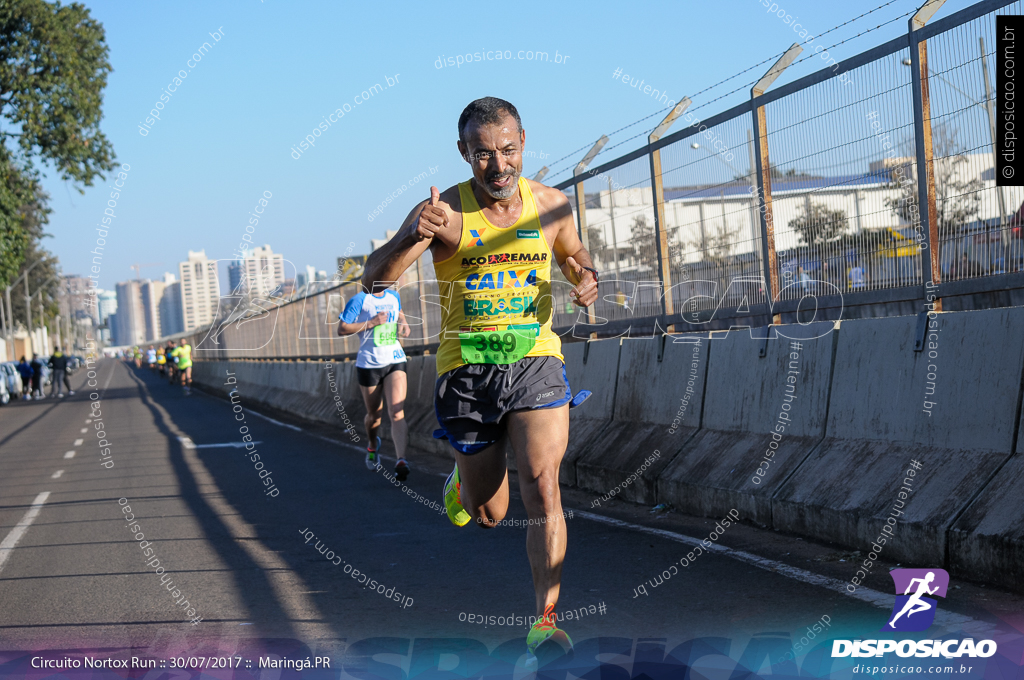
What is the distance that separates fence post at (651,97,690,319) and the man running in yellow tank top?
4.31m

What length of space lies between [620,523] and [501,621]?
7.75 feet

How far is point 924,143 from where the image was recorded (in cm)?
566

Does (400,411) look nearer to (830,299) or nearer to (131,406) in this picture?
(830,299)

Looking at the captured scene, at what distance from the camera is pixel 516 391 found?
4195 mm

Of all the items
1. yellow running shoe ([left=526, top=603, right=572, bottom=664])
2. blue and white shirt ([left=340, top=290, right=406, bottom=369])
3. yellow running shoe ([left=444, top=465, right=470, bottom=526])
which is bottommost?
yellow running shoe ([left=526, top=603, right=572, bottom=664])

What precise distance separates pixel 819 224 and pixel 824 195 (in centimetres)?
21

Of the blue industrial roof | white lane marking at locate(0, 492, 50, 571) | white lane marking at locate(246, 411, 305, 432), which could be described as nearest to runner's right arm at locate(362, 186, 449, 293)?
the blue industrial roof

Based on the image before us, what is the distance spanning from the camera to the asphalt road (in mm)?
4480

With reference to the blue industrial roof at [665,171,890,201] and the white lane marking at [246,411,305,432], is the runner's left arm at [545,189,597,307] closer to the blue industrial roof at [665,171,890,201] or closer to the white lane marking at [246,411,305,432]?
the blue industrial roof at [665,171,890,201]

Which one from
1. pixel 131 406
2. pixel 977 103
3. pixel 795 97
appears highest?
pixel 795 97

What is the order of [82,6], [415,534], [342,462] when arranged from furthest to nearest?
[82,6] → [342,462] → [415,534]

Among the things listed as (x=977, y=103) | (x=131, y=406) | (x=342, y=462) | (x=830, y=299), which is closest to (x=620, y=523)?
(x=830, y=299)

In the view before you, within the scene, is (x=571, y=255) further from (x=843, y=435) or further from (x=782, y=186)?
(x=782, y=186)

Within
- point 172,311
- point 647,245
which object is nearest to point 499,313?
point 647,245
